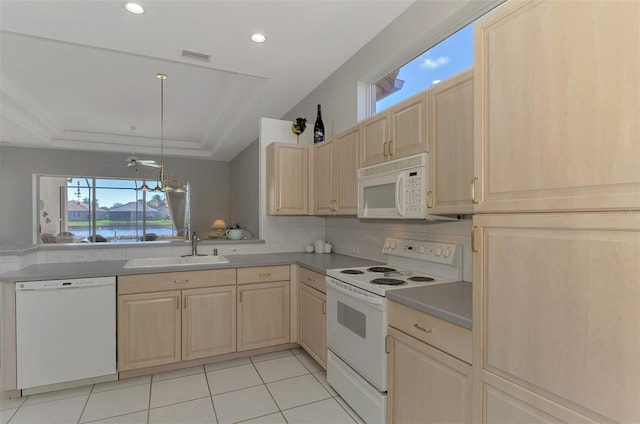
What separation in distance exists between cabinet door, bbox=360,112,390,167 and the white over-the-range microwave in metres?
0.07

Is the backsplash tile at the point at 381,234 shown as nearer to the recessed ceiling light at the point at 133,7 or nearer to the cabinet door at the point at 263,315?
the cabinet door at the point at 263,315

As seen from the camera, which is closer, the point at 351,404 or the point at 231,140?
the point at 351,404

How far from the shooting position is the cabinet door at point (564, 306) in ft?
2.86

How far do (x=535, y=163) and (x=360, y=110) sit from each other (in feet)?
7.23

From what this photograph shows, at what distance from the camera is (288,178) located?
11.1 ft

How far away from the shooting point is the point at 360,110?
3.12 m

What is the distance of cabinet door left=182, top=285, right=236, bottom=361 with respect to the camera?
109 inches

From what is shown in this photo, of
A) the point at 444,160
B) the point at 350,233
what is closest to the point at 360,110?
the point at 350,233

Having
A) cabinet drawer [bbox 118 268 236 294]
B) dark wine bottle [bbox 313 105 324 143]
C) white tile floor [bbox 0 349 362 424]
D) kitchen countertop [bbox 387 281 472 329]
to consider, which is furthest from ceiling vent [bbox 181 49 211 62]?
white tile floor [bbox 0 349 362 424]

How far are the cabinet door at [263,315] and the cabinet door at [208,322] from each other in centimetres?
8

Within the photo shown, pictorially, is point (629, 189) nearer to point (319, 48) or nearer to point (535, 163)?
point (535, 163)

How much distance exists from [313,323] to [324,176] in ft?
4.41

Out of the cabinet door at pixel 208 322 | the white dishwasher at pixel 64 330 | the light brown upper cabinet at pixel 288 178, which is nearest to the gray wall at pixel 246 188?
the light brown upper cabinet at pixel 288 178

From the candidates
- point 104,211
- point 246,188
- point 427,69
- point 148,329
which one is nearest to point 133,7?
point 427,69
